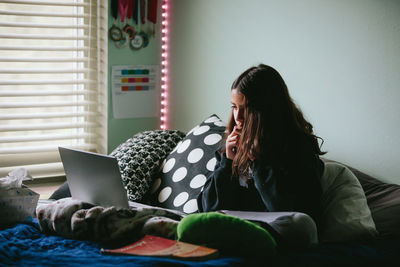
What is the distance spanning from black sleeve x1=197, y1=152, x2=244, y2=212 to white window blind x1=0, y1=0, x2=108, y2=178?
1.31m

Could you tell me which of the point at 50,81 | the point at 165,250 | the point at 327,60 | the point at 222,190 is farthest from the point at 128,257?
the point at 50,81

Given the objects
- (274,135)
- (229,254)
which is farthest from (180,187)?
(229,254)

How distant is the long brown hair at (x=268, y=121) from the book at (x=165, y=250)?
0.50 meters

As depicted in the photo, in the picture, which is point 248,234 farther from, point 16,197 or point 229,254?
point 16,197

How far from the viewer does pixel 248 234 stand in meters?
1.45

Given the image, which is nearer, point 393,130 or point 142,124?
point 393,130

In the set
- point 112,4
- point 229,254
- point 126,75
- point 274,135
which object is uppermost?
point 112,4

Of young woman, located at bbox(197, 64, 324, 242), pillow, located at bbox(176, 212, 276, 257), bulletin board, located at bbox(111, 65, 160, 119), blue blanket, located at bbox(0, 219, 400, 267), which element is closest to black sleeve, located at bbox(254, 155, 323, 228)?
young woman, located at bbox(197, 64, 324, 242)

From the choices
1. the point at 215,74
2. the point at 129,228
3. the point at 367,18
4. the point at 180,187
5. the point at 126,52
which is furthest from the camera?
the point at 126,52

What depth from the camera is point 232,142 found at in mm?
1964

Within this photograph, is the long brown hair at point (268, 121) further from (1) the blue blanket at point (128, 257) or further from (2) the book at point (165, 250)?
(2) the book at point (165, 250)

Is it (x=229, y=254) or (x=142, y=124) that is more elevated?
(x=142, y=124)

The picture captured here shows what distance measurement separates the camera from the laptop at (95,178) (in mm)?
1685

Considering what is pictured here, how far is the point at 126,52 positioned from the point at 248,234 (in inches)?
76.9
